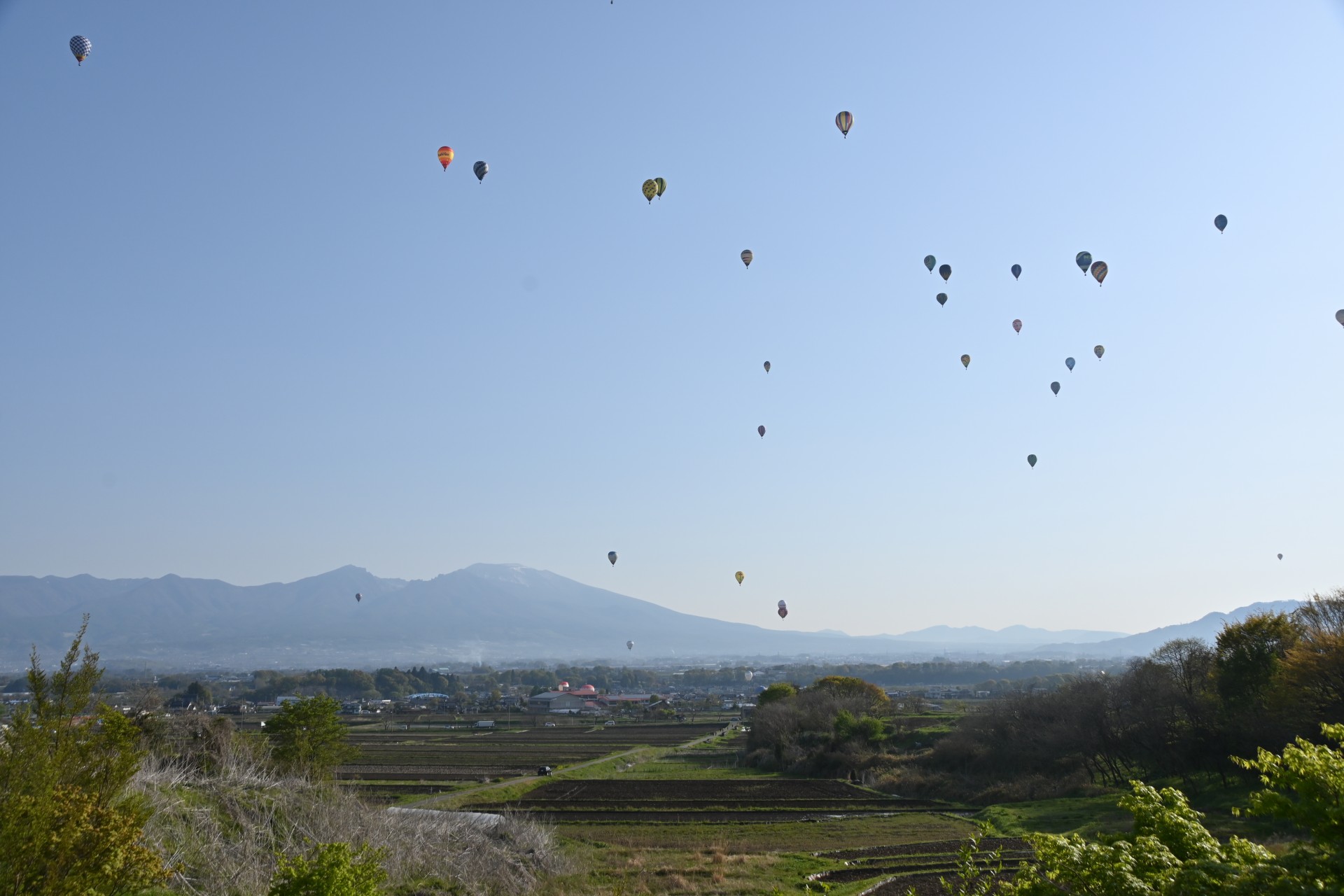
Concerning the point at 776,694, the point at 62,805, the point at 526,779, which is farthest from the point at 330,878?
the point at 776,694

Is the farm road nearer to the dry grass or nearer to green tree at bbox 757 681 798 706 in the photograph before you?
green tree at bbox 757 681 798 706

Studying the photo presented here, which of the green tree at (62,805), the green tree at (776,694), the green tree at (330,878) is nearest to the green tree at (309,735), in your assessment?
the green tree at (62,805)

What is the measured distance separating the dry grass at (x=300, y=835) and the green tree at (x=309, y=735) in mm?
16380

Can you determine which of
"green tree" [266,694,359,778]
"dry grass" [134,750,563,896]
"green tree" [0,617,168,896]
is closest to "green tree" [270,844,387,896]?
"green tree" [0,617,168,896]

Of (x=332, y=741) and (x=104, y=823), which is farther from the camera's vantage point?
(x=332, y=741)

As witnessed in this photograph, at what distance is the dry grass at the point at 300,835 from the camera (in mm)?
20422

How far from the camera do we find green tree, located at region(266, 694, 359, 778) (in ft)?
153

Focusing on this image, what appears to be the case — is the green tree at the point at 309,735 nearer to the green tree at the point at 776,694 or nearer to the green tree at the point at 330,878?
the green tree at the point at 330,878

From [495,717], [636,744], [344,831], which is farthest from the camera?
[495,717]

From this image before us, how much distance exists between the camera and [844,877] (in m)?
27.7

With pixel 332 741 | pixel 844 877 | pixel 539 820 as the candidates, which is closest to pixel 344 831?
pixel 844 877

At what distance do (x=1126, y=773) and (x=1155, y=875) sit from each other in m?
48.6

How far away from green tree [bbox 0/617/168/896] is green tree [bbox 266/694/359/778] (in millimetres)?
35753

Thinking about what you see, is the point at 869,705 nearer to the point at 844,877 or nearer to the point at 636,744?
the point at 636,744
